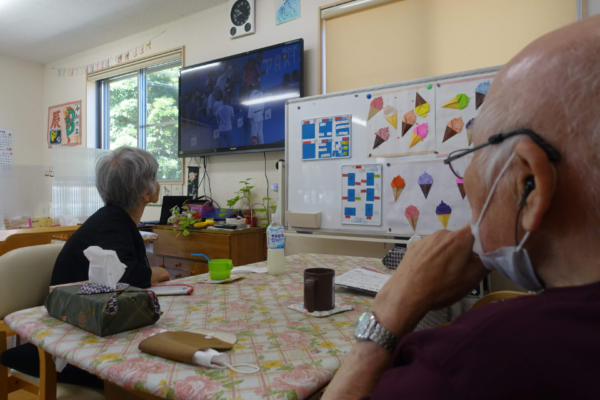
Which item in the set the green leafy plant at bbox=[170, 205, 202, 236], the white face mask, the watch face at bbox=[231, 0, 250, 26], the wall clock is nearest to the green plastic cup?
the white face mask

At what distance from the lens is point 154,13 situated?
139 inches

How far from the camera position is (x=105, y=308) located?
0.75m

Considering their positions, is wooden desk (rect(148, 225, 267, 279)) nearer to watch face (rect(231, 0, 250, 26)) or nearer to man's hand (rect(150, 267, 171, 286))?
man's hand (rect(150, 267, 171, 286))

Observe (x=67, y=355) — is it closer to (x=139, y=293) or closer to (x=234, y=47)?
(x=139, y=293)

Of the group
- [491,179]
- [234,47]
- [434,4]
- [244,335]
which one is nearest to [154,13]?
[234,47]

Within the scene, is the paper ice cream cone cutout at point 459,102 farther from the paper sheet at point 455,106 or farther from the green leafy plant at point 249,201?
the green leafy plant at point 249,201

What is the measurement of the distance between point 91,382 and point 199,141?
2595mm

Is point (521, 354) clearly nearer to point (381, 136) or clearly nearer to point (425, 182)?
point (425, 182)

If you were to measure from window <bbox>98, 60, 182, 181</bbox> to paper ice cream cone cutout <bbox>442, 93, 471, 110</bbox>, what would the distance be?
2773mm

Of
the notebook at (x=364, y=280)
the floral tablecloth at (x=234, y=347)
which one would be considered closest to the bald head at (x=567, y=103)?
the floral tablecloth at (x=234, y=347)

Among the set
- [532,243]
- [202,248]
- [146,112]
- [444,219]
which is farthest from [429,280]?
[146,112]

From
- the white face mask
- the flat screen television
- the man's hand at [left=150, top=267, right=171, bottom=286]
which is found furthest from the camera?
the flat screen television

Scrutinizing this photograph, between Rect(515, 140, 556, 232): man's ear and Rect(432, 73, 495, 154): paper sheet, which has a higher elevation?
Rect(432, 73, 495, 154): paper sheet

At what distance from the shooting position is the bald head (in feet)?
1.23
